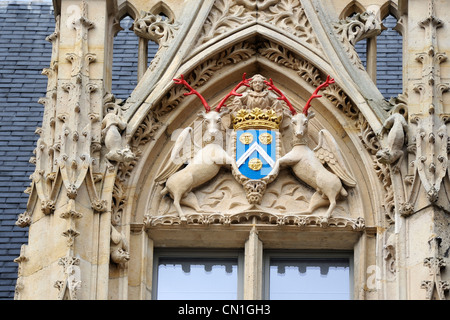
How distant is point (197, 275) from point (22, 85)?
19.4ft

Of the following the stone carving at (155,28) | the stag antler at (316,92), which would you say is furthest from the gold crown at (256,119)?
the stone carving at (155,28)

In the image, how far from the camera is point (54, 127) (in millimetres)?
20016

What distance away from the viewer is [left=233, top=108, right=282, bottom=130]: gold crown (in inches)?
802

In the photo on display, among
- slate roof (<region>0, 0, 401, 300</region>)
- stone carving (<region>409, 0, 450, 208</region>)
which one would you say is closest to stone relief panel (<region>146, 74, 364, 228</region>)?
stone carving (<region>409, 0, 450, 208</region>)

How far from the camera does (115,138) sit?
19906 millimetres

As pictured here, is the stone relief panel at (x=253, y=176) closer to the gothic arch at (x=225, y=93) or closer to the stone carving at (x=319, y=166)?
the stone carving at (x=319, y=166)

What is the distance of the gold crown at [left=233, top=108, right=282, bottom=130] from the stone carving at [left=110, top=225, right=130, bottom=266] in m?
1.93

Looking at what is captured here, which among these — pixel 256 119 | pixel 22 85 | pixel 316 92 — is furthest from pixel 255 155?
pixel 22 85

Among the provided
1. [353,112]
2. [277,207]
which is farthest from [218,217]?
[353,112]

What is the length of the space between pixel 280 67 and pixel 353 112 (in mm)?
1045

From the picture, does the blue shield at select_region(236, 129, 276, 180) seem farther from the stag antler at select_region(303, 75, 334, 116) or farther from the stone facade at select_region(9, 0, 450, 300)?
the stag antler at select_region(303, 75, 334, 116)

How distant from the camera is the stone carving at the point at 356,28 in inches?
817

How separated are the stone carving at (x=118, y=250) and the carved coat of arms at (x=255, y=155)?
0.82 metres
